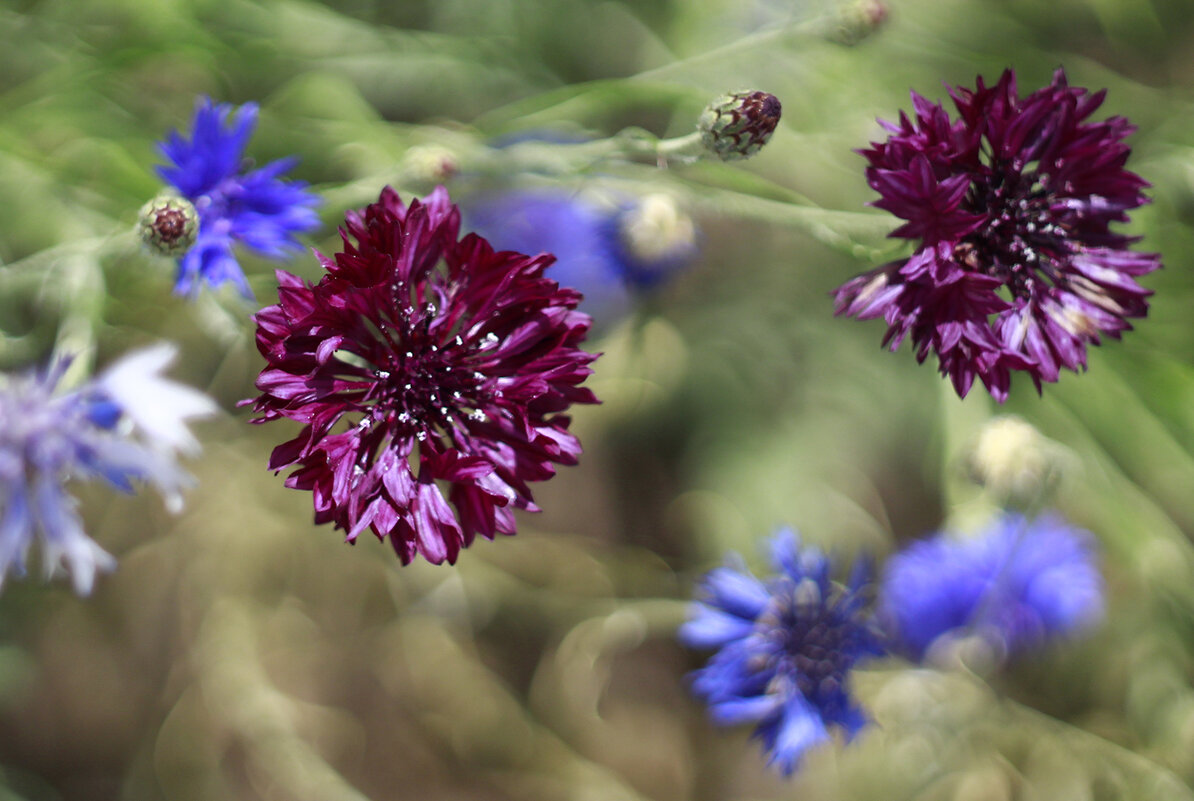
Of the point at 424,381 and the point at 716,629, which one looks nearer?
the point at 424,381

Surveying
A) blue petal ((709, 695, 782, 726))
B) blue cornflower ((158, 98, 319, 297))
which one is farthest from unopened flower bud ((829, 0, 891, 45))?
blue petal ((709, 695, 782, 726))

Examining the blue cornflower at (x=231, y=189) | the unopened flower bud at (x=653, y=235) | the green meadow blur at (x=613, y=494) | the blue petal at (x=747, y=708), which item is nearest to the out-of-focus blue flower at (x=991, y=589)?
Answer: the green meadow blur at (x=613, y=494)

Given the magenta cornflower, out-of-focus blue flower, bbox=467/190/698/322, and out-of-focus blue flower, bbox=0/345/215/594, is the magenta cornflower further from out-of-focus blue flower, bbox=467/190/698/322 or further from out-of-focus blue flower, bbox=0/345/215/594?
out-of-focus blue flower, bbox=467/190/698/322

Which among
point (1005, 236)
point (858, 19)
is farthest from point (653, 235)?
point (1005, 236)

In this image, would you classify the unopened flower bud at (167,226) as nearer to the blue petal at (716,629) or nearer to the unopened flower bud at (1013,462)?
the blue petal at (716,629)

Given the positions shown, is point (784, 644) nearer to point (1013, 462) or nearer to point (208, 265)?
point (1013, 462)

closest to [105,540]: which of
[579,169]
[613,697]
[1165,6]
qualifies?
[613,697]
